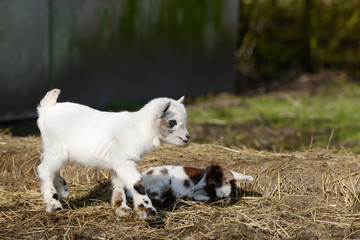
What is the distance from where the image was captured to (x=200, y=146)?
23.8 ft

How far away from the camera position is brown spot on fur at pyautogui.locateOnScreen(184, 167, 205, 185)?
18.0 feet

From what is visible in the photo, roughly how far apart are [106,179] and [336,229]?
7.77ft

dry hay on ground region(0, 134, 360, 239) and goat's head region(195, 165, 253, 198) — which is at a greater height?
goat's head region(195, 165, 253, 198)

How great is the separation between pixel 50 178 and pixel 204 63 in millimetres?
9132

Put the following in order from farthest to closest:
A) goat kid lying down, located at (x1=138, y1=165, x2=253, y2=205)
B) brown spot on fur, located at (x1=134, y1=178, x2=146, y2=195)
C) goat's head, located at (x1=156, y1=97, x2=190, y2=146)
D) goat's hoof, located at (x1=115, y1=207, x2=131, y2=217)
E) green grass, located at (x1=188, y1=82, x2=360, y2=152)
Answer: green grass, located at (x1=188, y1=82, x2=360, y2=152), goat kid lying down, located at (x1=138, y1=165, x2=253, y2=205), goat's hoof, located at (x1=115, y1=207, x2=131, y2=217), goat's head, located at (x1=156, y1=97, x2=190, y2=146), brown spot on fur, located at (x1=134, y1=178, x2=146, y2=195)

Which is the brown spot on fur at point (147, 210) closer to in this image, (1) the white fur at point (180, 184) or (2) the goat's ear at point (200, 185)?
(1) the white fur at point (180, 184)

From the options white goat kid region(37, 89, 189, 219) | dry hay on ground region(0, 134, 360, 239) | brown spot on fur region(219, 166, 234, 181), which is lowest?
dry hay on ground region(0, 134, 360, 239)

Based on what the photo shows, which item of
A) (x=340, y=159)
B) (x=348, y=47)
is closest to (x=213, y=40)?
(x=348, y=47)

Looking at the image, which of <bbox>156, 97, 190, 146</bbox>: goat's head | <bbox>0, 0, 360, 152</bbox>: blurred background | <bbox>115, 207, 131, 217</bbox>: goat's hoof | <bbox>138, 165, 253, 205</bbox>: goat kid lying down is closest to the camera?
<bbox>156, 97, 190, 146</bbox>: goat's head

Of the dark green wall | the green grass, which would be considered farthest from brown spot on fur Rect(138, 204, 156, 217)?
the dark green wall

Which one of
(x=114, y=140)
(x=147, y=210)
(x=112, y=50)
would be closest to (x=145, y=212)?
(x=147, y=210)

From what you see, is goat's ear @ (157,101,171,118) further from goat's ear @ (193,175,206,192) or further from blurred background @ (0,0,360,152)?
blurred background @ (0,0,360,152)

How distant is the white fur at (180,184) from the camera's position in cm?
534

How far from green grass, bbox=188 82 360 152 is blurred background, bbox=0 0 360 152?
2cm
